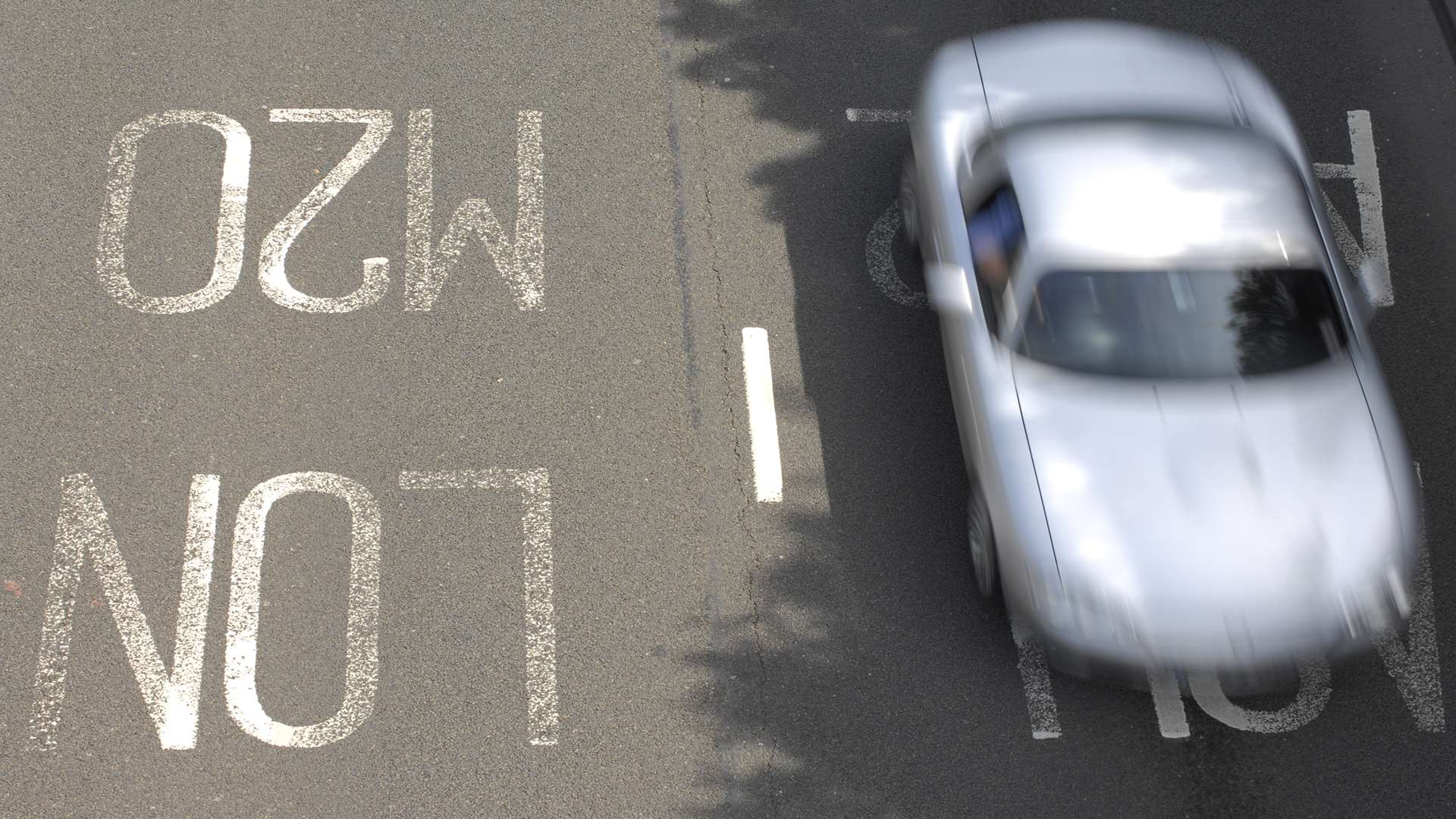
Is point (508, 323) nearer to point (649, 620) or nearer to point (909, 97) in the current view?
point (649, 620)

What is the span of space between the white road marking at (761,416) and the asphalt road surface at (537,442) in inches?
2.4

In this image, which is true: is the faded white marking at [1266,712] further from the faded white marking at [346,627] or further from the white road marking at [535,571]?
the faded white marking at [346,627]

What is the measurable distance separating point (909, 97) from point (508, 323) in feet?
9.84

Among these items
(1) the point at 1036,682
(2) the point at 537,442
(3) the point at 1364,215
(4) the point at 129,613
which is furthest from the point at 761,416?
(3) the point at 1364,215

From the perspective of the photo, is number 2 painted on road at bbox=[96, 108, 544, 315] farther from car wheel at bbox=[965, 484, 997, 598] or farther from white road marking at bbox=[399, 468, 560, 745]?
car wheel at bbox=[965, 484, 997, 598]

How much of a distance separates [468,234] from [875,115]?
268cm

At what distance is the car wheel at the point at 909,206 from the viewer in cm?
693

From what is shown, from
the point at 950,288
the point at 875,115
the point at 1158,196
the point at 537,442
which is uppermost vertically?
the point at 875,115

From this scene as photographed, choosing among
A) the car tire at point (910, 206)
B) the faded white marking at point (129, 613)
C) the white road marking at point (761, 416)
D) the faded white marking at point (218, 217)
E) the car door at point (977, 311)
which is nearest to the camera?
the faded white marking at point (129, 613)

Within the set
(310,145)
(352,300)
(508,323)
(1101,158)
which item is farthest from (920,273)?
(310,145)

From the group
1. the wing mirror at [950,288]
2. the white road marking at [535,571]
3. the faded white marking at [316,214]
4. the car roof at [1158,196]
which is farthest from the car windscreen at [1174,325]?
the faded white marking at [316,214]

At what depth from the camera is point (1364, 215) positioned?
749 cm

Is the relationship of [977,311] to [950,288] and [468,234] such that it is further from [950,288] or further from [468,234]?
[468,234]

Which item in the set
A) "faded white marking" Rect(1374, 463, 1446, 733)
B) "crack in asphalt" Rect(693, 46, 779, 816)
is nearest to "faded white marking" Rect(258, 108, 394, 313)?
"crack in asphalt" Rect(693, 46, 779, 816)
